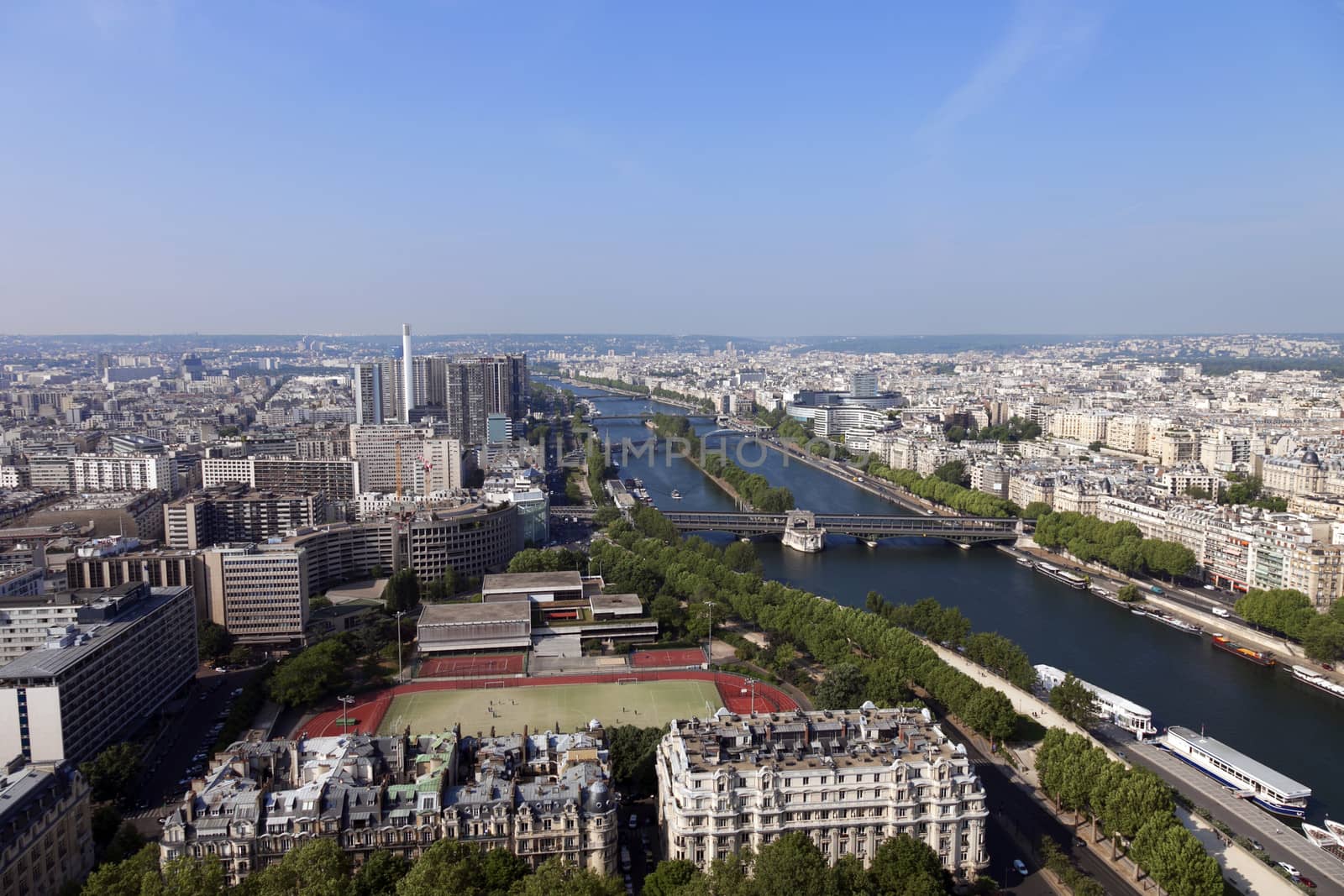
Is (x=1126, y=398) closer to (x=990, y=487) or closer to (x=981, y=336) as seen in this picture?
(x=990, y=487)

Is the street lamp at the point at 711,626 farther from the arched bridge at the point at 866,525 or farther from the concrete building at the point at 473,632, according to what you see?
the arched bridge at the point at 866,525

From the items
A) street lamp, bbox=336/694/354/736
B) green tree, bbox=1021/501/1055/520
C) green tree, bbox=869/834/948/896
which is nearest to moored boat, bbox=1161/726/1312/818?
green tree, bbox=869/834/948/896

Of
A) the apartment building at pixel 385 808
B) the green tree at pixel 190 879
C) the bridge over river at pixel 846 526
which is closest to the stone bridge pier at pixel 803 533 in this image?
the bridge over river at pixel 846 526

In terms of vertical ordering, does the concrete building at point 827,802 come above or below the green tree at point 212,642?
above

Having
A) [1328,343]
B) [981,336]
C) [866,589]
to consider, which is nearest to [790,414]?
[866,589]

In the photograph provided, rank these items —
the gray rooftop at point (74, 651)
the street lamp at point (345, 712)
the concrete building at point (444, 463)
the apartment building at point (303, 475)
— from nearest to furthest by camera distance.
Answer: the gray rooftop at point (74, 651)
the street lamp at point (345, 712)
the apartment building at point (303, 475)
the concrete building at point (444, 463)

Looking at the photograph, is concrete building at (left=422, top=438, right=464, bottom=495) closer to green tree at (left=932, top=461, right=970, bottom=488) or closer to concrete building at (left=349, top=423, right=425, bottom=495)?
concrete building at (left=349, top=423, right=425, bottom=495)
